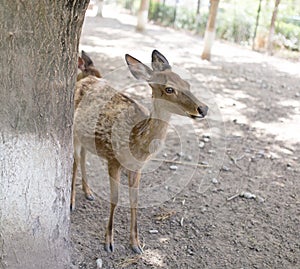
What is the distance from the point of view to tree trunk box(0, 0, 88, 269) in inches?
90.3

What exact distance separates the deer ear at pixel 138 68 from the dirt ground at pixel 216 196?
15.6 inches

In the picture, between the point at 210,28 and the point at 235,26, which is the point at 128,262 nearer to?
the point at 210,28

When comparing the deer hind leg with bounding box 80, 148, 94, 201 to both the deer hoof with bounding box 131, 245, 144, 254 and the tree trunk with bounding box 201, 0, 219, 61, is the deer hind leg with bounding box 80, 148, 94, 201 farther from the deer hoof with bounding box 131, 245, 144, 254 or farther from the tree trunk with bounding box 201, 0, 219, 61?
the tree trunk with bounding box 201, 0, 219, 61

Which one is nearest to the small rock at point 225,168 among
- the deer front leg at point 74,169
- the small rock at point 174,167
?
the small rock at point 174,167

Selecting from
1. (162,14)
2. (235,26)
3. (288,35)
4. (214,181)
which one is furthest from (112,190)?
(162,14)

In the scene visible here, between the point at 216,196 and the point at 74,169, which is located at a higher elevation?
the point at 74,169

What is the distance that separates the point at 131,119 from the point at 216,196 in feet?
4.56

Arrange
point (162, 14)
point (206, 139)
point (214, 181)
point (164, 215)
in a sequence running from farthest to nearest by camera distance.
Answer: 1. point (162, 14)
2. point (206, 139)
3. point (214, 181)
4. point (164, 215)

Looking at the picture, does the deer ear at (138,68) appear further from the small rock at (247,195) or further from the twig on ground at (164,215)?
the small rock at (247,195)

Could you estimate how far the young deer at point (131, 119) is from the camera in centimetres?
302

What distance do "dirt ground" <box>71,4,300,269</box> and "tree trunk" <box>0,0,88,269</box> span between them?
1.84ft

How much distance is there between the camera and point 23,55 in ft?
7.61

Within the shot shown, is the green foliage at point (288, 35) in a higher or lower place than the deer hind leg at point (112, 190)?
higher

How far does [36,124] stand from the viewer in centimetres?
246
